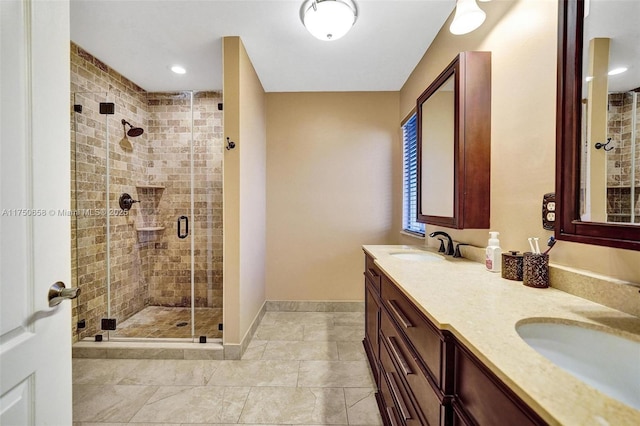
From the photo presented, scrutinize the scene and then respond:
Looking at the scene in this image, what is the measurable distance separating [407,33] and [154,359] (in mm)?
3463

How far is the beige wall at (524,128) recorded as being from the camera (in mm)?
1079

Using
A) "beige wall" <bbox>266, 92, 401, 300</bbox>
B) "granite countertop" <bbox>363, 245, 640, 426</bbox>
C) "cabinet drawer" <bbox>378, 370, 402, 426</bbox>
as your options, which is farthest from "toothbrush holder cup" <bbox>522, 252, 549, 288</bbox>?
"beige wall" <bbox>266, 92, 401, 300</bbox>

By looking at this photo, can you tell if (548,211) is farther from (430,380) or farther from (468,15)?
(468,15)

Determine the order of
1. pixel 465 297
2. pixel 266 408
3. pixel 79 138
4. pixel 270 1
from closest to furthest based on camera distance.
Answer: pixel 465 297
pixel 266 408
pixel 270 1
pixel 79 138

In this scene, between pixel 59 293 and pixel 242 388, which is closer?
pixel 59 293

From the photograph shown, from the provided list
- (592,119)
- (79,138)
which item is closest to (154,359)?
(79,138)

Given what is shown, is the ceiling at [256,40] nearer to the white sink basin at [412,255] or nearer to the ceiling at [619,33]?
the ceiling at [619,33]

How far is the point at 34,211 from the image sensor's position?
70 cm

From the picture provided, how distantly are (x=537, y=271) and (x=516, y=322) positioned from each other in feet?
1.59

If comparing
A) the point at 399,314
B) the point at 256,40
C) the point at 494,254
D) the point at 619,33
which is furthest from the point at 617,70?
the point at 256,40

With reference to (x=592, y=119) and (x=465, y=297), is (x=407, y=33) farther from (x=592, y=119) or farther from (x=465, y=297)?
(x=465, y=297)

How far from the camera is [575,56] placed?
89 centimetres

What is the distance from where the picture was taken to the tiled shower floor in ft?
8.36

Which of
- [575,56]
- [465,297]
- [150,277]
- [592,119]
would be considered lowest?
[150,277]
